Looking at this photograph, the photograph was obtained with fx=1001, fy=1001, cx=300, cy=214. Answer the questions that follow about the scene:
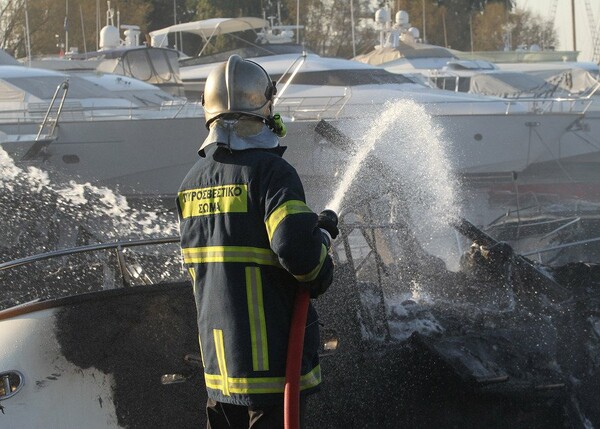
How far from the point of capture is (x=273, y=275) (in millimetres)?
3109

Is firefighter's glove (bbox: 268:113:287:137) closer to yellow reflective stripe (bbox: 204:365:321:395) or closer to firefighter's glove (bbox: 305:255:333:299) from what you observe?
firefighter's glove (bbox: 305:255:333:299)

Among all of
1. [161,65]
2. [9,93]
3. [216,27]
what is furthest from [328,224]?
[216,27]

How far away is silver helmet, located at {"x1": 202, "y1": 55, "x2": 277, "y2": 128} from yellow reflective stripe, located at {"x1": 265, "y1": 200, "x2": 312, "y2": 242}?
1.35 ft

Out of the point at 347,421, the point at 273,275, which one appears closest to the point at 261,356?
the point at 273,275

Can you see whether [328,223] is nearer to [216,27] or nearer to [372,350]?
[372,350]

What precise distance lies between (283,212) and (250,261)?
0.72ft

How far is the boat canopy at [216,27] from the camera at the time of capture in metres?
25.3

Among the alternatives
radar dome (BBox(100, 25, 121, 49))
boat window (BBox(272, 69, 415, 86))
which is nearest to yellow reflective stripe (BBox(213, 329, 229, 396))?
boat window (BBox(272, 69, 415, 86))

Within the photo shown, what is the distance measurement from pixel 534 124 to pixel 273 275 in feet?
47.6

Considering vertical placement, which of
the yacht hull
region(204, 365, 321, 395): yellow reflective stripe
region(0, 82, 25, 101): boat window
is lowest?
the yacht hull

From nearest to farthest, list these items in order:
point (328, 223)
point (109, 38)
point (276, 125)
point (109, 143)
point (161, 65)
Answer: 1. point (328, 223)
2. point (276, 125)
3. point (109, 143)
4. point (161, 65)
5. point (109, 38)

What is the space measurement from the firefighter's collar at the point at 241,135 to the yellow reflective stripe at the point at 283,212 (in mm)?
298

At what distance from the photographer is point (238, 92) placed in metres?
3.26

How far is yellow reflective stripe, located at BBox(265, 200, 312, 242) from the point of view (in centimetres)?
296
